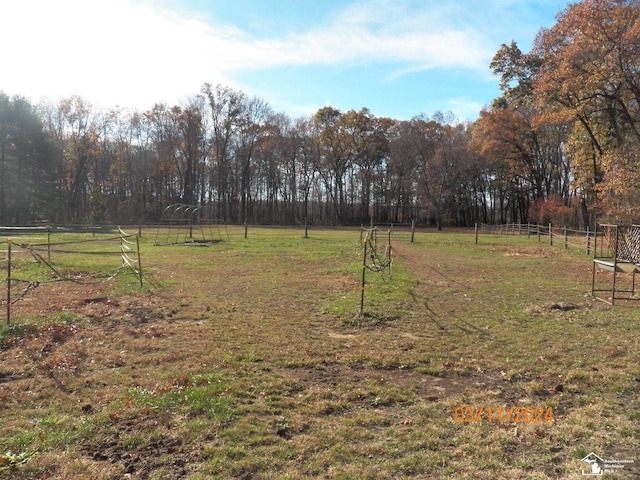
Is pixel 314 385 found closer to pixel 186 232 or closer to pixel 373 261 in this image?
pixel 373 261

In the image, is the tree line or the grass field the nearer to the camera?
the grass field

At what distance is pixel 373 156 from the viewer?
206 ft

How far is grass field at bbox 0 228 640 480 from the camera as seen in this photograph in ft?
10.7

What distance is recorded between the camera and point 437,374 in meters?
5.18

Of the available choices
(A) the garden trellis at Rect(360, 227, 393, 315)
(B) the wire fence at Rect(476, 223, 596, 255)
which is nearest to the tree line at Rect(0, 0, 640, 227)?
(B) the wire fence at Rect(476, 223, 596, 255)

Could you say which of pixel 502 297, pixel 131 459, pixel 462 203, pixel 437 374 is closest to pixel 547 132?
pixel 462 203

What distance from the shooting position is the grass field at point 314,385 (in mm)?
3250

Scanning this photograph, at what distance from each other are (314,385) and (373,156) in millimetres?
60314

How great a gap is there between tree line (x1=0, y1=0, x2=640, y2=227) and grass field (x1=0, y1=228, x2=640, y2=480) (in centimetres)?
1843
